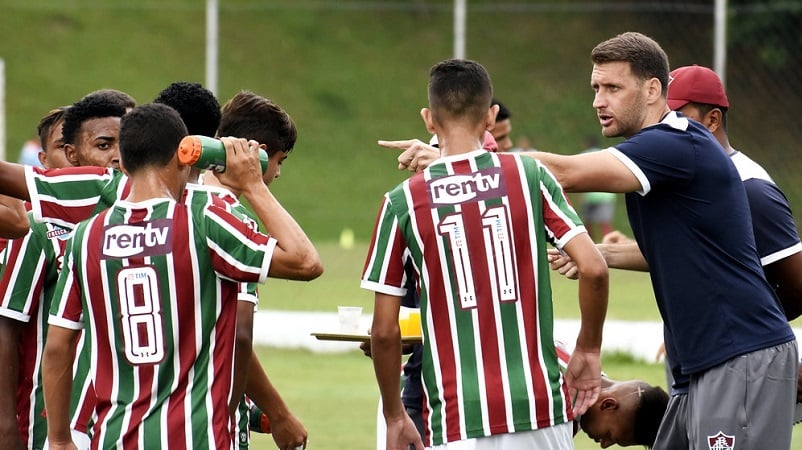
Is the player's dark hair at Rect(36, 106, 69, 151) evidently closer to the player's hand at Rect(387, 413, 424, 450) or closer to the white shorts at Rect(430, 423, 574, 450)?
the player's hand at Rect(387, 413, 424, 450)

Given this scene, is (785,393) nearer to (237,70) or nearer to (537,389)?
(537,389)

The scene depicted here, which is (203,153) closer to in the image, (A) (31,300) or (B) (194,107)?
(B) (194,107)

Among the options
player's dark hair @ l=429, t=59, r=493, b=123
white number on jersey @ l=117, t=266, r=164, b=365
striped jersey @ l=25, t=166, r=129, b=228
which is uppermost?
player's dark hair @ l=429, t=59, r=493, b=123

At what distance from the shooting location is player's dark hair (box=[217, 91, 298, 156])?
17.5 feet

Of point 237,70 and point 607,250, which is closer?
point 607,250

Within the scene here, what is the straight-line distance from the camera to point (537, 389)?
15.0ft

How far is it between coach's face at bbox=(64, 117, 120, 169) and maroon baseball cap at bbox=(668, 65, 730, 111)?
2369mm

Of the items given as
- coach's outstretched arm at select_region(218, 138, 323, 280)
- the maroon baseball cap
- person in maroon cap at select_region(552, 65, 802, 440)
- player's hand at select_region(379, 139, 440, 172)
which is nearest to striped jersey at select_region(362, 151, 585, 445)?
coach's outstretched arm at select_region(218, 138, 323, 280)

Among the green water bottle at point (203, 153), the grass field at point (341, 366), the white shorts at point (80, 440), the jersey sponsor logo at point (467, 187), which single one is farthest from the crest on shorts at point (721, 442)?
the grass field at point (341, 366)

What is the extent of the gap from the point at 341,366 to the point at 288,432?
7.04 metres

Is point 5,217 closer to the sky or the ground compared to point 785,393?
closer to the sky

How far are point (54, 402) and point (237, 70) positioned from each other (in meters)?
24.4

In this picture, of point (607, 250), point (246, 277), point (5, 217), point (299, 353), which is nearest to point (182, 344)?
point (246, 277)

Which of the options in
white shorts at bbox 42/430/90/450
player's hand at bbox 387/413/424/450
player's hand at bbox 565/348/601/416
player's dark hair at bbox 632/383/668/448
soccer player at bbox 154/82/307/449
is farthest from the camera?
player's dark hair at bbox 632/383/668/448
